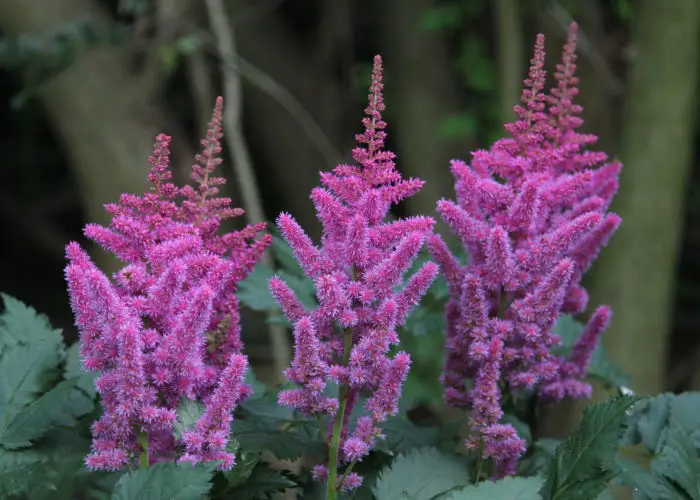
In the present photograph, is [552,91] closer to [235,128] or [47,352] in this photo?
[47,352]

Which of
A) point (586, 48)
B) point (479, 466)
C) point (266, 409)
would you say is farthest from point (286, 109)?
point (479, 466)

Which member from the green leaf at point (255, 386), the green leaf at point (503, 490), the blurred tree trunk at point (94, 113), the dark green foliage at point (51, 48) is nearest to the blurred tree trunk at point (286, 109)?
the blurred tree trunk at point (94, 113)

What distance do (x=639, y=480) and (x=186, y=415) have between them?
83cm

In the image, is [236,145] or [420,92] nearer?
[236,145]

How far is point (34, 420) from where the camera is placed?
61.0 inches

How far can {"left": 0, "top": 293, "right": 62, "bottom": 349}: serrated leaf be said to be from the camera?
1.77 metres

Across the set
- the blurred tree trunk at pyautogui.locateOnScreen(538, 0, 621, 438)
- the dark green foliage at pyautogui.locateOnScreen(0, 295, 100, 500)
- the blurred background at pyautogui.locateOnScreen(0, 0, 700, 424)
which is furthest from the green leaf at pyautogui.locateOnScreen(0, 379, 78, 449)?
the blurred tree trunk at pyautogui.locateOnScreen(538, 0, 621, 438)

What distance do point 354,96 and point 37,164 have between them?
3.18 m

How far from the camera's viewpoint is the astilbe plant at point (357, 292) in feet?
4.42

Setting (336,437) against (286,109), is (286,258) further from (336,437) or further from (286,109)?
(286,109)

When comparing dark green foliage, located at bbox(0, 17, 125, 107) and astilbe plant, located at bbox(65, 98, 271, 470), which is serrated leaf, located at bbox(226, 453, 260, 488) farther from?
dark green foliage, located at bbox(0, 17, 125, 107)

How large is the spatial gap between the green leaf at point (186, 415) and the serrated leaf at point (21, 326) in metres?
0.48

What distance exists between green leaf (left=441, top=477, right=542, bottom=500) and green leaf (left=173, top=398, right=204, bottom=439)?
1.29 ft

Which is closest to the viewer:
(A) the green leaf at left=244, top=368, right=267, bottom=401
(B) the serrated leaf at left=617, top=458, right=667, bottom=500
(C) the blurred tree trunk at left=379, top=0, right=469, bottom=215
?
(B) the serrated leaf at left=617, top=458, right=667, bottom=500
